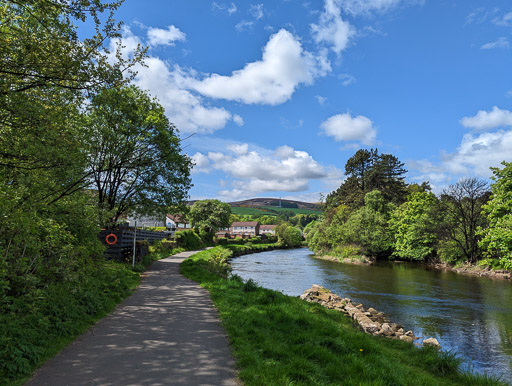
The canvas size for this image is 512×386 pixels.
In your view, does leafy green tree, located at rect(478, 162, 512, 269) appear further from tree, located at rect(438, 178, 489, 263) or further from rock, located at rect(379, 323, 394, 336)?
rock, located at rect(379, 323, 394, 336)

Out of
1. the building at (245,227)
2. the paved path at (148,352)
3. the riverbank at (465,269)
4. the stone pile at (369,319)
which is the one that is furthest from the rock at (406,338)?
the building at (245,227)

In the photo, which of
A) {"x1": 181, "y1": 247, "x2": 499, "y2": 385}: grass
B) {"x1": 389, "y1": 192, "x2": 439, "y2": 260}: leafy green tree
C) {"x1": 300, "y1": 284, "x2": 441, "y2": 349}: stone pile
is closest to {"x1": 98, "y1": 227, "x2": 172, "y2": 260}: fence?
{"x1": 181, "y1": 247, "x2": 499, "y2": 385}: grass

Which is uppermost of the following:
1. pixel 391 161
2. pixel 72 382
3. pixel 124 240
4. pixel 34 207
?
pixel 391 161

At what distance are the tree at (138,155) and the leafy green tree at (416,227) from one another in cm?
3072

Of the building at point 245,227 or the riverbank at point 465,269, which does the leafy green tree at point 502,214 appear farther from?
the building at point 245,227

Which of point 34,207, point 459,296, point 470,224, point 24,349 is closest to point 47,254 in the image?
point 34,207

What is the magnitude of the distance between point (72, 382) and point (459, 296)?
19937 millimetres

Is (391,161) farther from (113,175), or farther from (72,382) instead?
(72,382)

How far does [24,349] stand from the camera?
16.6 feet

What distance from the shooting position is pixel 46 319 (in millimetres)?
6254

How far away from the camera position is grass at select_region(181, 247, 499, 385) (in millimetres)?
5285

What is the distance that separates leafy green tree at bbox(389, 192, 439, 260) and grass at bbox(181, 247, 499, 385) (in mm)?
32827

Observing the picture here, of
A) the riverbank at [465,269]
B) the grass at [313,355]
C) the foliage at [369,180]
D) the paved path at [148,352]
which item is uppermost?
the foliage at [369,180]

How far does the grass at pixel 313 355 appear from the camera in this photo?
5.28m
